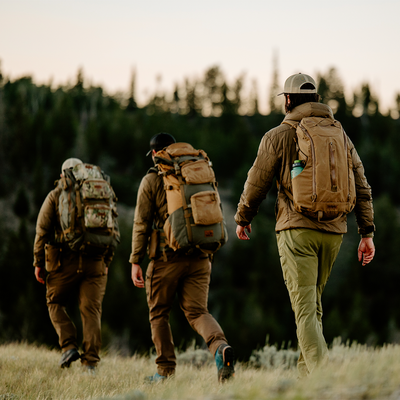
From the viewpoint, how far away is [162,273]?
4.54 metres

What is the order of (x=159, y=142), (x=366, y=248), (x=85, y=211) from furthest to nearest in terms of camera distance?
1. (x=85, y=211)
2. (x=159, y=142)
3. (x=366, y=248)

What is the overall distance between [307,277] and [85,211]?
2742mm

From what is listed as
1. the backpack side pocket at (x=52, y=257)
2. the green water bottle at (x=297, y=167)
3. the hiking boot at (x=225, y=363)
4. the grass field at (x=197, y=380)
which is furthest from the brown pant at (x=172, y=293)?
the green water bottle at (x=297, y=167)

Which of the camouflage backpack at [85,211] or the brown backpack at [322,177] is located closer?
the brown backpack at [322,177]

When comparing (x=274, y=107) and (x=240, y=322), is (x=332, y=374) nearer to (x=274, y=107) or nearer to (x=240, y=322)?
(x=240, y=322)

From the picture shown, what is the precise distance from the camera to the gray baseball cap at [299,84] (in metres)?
3.64

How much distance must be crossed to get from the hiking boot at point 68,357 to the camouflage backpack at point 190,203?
→ 1.85 m

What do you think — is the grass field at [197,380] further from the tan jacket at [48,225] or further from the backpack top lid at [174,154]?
the backpack top lid at [174,154]

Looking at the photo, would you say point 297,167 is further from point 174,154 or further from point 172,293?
point 172,293

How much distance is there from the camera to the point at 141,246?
15.0 feet

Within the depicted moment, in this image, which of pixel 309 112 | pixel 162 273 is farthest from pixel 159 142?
pixel 309 112

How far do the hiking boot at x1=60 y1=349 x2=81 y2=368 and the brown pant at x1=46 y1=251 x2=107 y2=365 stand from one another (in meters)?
0.09

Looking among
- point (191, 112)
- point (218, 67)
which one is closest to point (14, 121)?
point (191, 112)

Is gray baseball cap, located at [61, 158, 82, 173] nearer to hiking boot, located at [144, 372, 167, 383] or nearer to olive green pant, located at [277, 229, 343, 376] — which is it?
hiking boot, located at [144, 372, 167, 383]
